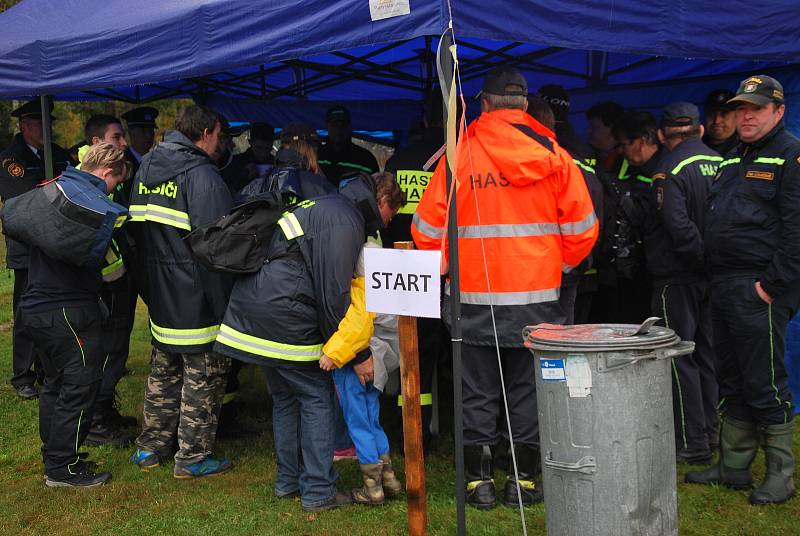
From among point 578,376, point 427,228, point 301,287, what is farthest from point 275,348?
point 578,376

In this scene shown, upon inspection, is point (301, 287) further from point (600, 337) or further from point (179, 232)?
point (600, 337)

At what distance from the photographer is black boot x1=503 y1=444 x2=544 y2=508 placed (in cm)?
404

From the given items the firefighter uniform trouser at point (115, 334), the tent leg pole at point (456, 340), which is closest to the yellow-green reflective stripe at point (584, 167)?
the tent leg pole at point (456, 340)

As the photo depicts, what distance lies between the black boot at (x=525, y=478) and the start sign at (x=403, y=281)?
4.09 ft

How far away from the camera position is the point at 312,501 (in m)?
4.07

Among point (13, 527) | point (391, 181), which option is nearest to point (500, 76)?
point (391, 181)

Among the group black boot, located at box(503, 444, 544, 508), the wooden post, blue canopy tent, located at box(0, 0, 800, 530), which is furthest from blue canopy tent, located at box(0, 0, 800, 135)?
black boot, located at box(503, 444, 544, 508)

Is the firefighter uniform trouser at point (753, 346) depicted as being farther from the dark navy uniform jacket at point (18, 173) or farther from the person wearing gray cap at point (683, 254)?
the dark navy uniform jacket at point (18, 173)

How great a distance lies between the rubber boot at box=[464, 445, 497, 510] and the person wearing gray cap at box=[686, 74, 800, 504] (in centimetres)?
130

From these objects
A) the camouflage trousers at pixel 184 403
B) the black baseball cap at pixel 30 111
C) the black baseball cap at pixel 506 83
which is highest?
the black baseball cap at pixel 30 111

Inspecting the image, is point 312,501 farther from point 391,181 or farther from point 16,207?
point 16,207

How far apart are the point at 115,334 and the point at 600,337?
12.0 ft

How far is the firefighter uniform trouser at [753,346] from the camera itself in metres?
3.90

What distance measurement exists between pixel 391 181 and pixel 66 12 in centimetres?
314
